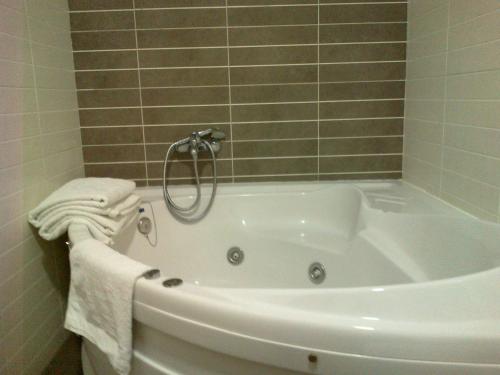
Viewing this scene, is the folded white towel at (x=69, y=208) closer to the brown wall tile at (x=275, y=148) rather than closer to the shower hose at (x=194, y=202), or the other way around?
the shower hose at (x=194, y=202)

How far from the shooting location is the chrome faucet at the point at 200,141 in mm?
1936

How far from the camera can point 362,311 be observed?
32.7 inches

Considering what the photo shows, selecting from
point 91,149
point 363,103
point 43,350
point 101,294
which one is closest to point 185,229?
A: point 91,149

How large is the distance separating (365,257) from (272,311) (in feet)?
2.64

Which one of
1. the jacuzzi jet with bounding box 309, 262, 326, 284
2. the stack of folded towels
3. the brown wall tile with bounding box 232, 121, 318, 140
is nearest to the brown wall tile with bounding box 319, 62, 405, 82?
the brown wall tile with bounding box 232, 121, 318, 140

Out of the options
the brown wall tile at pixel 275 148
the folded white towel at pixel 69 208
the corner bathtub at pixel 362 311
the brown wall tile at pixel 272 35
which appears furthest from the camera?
the brown wall tile at pixel 275 148

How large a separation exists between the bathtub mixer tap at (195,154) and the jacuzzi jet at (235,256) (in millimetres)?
218

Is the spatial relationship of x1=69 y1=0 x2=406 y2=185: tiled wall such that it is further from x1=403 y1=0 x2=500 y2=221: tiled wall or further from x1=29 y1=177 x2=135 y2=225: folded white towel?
x1=29 y1=177 x2=135 y2=225: folded white towel

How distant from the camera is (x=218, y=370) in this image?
94 cm

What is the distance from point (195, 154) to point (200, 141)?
0.07 m

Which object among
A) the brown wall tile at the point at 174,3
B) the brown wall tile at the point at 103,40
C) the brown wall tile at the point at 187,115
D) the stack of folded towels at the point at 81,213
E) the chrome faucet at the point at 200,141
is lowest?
the stack of folded towels at the point at 81,213

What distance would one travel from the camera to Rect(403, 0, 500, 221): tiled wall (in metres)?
1.30

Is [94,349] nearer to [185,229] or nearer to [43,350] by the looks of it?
[43,350]

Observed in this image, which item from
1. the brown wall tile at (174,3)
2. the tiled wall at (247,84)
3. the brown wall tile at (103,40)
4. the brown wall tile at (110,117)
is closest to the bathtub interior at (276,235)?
the tiled wall at (247,84)
